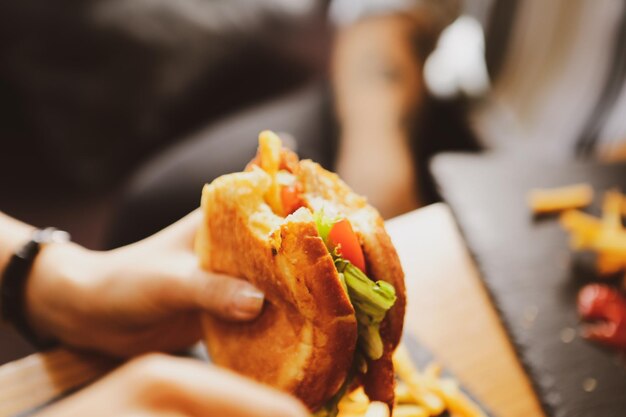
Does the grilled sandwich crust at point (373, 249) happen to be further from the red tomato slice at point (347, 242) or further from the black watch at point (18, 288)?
the black watch at point (18, 288)

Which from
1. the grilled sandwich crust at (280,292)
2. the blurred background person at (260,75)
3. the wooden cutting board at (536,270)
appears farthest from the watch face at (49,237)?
the blurred background person at (260,75)

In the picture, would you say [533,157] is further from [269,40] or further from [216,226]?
[269,40]

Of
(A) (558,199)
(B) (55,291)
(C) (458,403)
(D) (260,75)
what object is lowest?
(C) (458,403)

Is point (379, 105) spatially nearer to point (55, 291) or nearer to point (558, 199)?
point (558, 199)

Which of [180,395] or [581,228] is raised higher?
[180,395]

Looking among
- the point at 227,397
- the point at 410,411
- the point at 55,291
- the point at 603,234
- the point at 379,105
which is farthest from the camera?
the point at 379,105

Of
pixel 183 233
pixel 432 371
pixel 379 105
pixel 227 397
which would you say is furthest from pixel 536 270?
pixel 227 397

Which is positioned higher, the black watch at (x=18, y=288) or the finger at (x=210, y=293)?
the black watch at (x=18, y=288)
